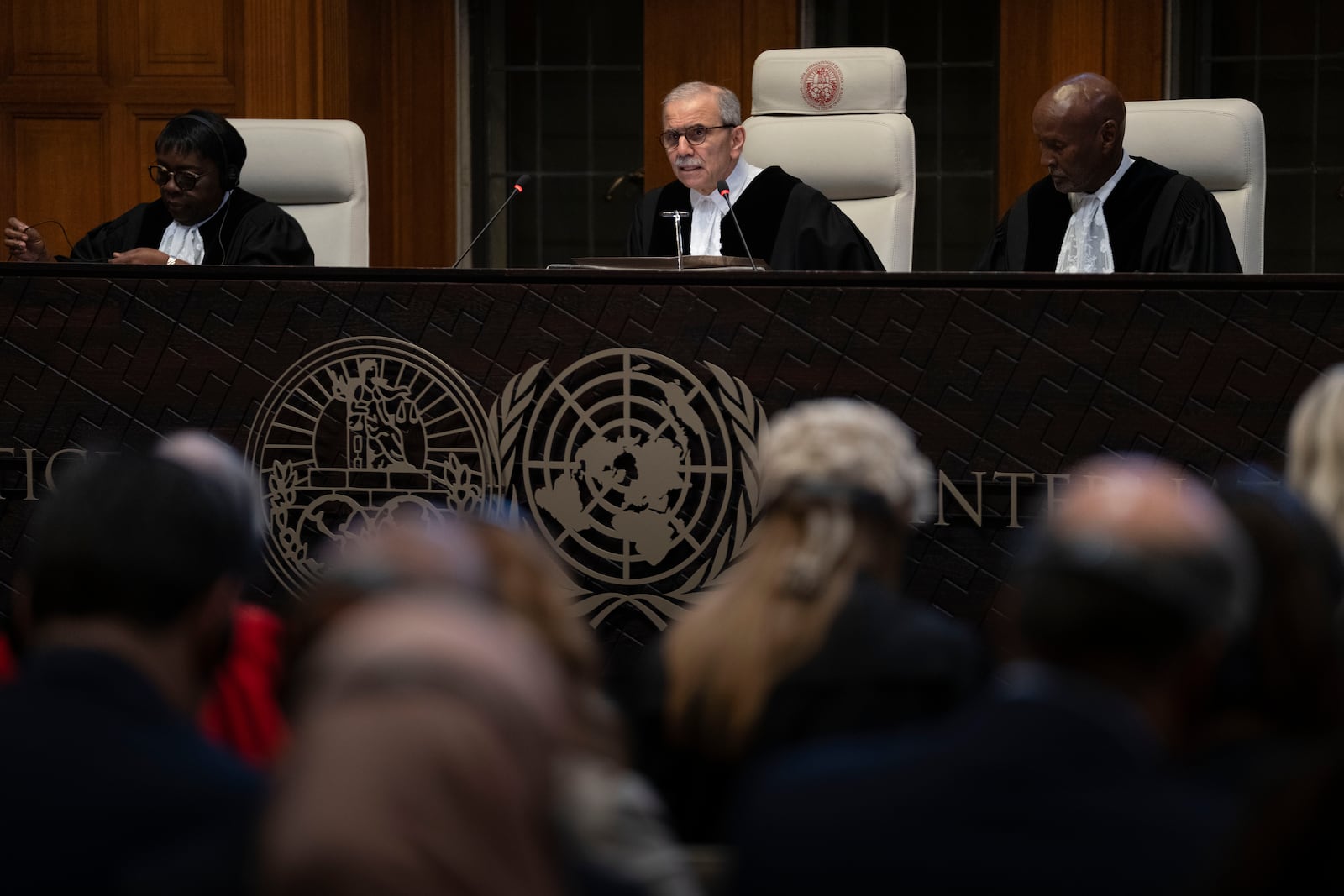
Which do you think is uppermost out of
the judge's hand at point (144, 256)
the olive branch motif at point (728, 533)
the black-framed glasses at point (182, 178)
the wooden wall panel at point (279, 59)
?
the wooden wall panel at point (279, 59)

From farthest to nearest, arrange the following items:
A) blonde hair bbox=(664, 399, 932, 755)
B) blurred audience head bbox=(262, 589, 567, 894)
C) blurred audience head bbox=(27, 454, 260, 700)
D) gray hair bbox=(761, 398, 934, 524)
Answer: gray hair bbox=(761, 398, 934, 524) → blonde hair bbox=(664, 399, 932, 755) → blurred audience head bbox=(27, 454, 260, 700) → blurred audience head bbox=(262, 589, 567, 894)

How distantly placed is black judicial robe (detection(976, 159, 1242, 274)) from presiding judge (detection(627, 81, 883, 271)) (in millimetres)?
416

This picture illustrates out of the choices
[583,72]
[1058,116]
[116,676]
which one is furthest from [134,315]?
[583,72]

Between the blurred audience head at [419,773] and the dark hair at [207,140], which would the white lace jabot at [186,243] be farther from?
the blurred audience head at [419,773]

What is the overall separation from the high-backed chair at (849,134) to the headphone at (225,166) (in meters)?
1.48

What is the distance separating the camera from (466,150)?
24.3 feet

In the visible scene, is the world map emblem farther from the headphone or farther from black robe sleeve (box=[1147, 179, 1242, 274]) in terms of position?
black robe sleeve (box=[1147, 179, 1242, 274])

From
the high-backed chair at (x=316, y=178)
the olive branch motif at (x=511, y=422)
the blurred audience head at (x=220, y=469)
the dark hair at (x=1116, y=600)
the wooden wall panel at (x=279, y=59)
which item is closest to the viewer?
the dark hair at (x=1116, y=600)

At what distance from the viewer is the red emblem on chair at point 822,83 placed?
213 inches

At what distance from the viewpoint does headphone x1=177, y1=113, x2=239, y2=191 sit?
5.29 metres

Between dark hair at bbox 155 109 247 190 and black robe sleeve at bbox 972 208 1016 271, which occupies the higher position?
dark hair at bbox 155 109 247 190

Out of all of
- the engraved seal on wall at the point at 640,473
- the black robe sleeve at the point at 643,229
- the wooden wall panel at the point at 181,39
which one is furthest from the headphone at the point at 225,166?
the engraved seal on wall at the point at 640,473

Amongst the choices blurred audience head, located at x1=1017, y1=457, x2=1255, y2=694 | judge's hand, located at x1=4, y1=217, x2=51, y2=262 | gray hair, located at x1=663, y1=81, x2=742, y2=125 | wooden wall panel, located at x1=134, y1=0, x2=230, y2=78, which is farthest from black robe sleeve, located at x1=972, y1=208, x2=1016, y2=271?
blurred audience head, located at x1=1017, y1=457, x2=1255, y2=694

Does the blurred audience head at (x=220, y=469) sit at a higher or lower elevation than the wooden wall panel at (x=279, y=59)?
lower
